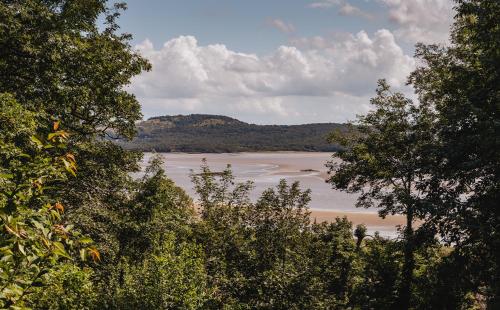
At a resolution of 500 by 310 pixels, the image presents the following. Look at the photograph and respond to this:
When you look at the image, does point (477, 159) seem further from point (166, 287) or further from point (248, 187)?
point (248, 187)

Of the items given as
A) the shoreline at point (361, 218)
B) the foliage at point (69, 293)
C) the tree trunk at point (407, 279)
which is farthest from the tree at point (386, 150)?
the shoreline at point (361, 218)

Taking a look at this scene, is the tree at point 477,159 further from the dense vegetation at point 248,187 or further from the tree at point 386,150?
the tree at point 386,150

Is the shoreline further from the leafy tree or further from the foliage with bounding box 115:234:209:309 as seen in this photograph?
the foliage with bounding box 115:234:209:309

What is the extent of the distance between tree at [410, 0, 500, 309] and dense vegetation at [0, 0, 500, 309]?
0.17 ft

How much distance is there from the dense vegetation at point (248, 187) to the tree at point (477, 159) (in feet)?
0.17

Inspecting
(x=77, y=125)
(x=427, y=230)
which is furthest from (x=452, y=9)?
(x=77, y=125)

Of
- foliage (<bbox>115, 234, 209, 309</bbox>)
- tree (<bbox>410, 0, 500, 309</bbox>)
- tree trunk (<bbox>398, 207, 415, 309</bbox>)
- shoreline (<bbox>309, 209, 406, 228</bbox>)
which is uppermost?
tree (<bbox>410, 0, 500, 309</bbox>)

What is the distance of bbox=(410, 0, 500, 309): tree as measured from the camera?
1257cm

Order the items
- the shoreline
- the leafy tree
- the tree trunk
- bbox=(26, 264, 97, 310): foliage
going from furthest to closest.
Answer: the shoreline < the tree trunk < the leafy tree < bbox=(26, 264, 97, 310): foliage

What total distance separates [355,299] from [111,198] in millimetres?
13519

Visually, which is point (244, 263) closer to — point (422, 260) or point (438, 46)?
point (422, 260)

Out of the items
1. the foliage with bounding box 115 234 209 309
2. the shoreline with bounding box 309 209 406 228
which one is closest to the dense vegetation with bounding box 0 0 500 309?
the foliage with bounding box 115 234 209 309

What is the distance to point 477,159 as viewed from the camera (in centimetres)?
1277

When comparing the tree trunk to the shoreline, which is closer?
the tree trunk
